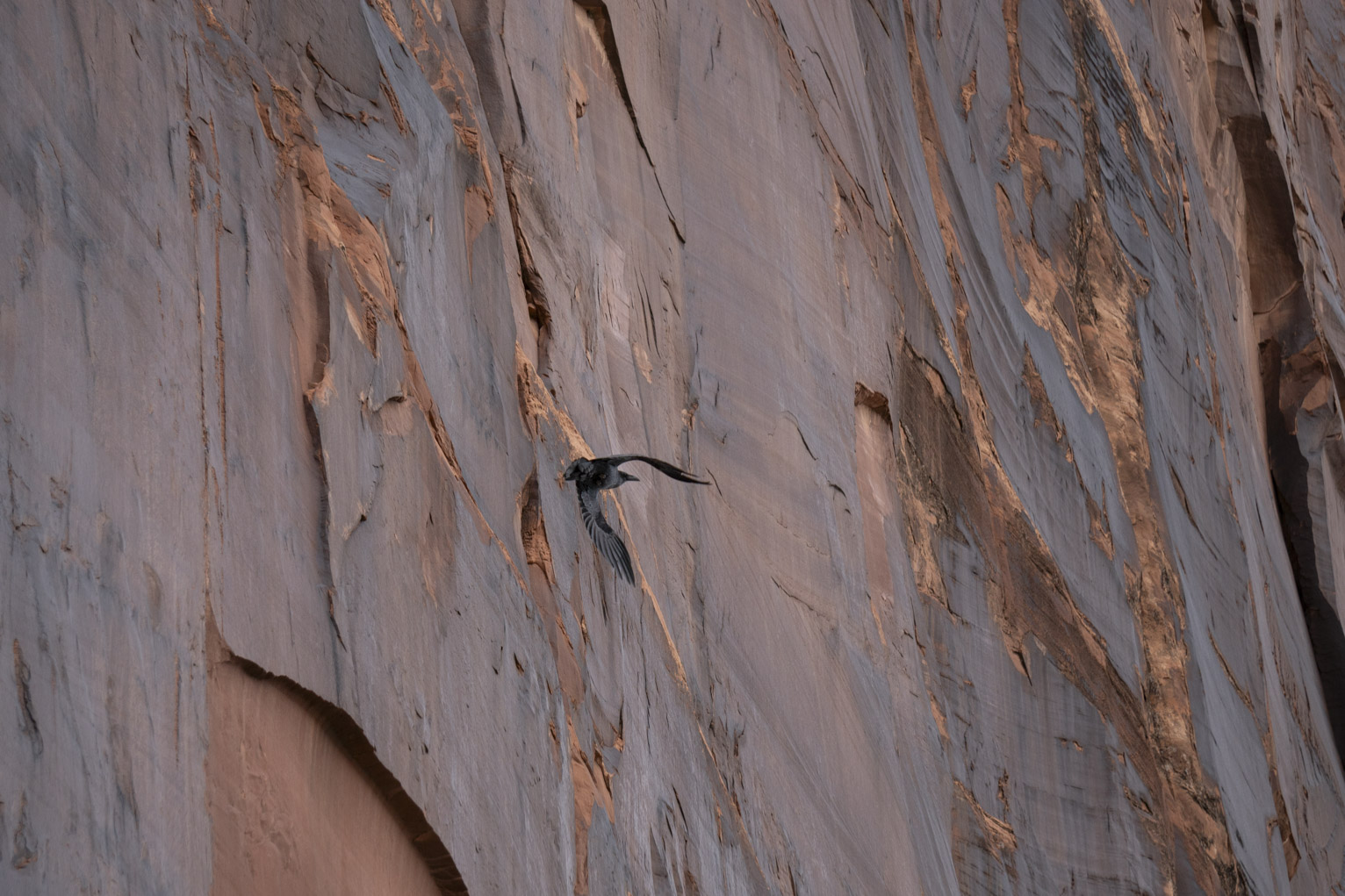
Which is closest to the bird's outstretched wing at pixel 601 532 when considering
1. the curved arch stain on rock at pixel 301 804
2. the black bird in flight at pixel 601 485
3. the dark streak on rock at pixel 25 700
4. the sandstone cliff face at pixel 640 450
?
the black bird in flight at pixel 601 485

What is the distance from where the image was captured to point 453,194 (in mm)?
4621

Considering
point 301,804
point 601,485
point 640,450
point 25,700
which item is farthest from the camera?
point 640,450

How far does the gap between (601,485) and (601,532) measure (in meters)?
0.14

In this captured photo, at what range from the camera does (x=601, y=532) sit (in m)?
4.55

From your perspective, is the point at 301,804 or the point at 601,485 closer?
the point at 301,804

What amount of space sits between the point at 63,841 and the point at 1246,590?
10.0 metres

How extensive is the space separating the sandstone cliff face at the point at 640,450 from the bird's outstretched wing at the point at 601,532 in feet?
0.50

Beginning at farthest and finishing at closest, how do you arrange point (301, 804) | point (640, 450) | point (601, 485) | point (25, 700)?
point (640, 450) < point (601, 485) < point (301, 804) < point (25, 700)

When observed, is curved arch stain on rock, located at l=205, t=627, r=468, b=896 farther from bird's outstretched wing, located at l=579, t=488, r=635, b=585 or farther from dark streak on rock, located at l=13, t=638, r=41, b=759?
bird's outstretched wing, located at l=579, t=488, r=635, b=585

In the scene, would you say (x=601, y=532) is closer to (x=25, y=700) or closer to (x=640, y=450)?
(x=640, y=450)

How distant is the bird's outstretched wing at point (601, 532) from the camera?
4527 millimetres

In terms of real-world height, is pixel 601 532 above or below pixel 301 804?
above

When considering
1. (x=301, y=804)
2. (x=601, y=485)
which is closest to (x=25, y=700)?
(x=301, y=804)

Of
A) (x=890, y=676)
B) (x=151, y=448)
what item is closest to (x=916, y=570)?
(x=890, y=676)
